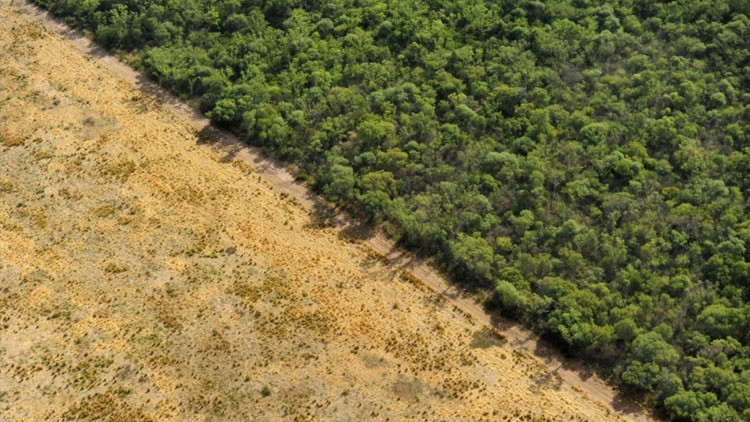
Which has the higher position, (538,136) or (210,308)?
(538,136)

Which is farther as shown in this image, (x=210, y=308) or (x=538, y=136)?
(x=538, y=136)

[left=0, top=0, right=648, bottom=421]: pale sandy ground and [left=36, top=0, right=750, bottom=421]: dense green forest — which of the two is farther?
[left=36, top=0, right=750, bottom=421]: dense green forest

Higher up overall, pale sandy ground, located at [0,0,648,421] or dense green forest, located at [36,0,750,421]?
dense green forest, located at [36,0,750,421]

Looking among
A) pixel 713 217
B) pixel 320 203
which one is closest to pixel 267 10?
pixel 320 203

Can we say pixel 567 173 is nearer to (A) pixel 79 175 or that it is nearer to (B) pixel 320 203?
(B) pixel 320 203
